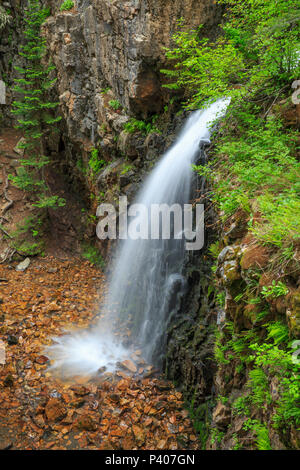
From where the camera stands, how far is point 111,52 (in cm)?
791

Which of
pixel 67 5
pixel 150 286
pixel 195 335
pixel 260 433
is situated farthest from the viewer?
pixel 67 5

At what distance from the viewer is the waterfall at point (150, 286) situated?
5.31 m

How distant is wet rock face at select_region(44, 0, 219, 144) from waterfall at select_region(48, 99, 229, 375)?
1.89 m

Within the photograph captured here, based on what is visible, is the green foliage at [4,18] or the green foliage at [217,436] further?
the green foliage at [4,18]

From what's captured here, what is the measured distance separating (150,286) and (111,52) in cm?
690

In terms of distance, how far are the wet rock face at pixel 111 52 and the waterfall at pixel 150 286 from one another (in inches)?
74.5

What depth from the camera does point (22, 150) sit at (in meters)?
11.4

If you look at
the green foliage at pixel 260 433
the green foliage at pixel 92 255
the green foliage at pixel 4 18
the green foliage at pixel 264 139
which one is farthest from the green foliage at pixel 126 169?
the green foliage at pixel 4 18

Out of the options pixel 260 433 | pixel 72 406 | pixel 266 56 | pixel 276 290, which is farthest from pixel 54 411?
pixel 266 56

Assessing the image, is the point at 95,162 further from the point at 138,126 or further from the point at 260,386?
the point at 260,386

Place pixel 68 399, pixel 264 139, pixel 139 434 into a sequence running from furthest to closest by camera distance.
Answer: pixel 68 399 < pixel 139 434 < pixel 264 139

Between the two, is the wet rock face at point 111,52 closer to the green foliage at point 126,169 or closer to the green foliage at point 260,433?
the green foliage at point 126,169

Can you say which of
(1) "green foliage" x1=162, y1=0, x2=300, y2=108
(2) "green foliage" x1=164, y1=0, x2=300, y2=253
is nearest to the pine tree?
(1) "green foliage" x1=162, y1=0, x2=300, y2=108
